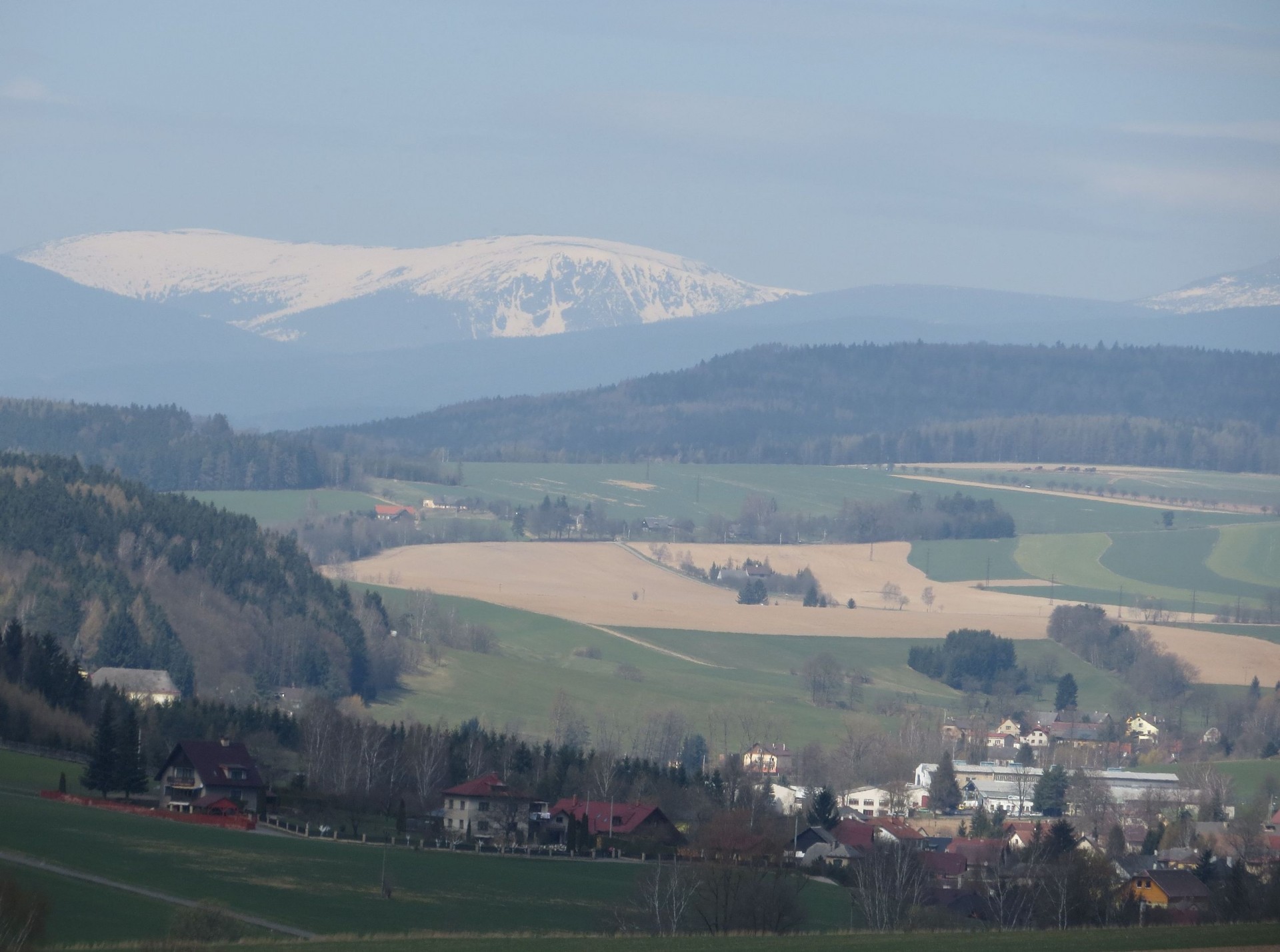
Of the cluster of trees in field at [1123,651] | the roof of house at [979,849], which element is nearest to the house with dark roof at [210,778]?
the roof of house at [979,849]

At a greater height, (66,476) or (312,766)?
(66,476)

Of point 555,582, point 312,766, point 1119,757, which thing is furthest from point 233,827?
point 555,582

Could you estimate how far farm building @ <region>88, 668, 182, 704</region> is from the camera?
298 ft

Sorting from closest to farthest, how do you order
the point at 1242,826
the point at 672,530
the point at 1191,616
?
the point at 1242,826 < the point at 1191,616 < the point at 672,530

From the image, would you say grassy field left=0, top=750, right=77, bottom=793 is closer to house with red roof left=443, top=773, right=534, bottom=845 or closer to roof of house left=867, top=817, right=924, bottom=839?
house with red roof left=443, top=773, right=534, bottom=845

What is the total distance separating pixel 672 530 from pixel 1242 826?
107 metres

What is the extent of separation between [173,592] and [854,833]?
55.7 meters

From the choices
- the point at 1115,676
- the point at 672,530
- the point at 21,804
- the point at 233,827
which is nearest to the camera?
the point at 21,804

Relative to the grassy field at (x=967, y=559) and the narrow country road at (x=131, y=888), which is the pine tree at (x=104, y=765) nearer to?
the narrow country road at (x=131, y=888)

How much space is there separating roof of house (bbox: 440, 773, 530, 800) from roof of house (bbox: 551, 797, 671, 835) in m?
1.54

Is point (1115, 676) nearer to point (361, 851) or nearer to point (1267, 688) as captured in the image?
point (1267, 688)

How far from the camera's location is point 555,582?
15162 centimetres

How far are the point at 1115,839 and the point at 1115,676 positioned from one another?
188 ft

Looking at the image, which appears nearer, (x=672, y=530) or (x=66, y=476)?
(x=66, y=476)
